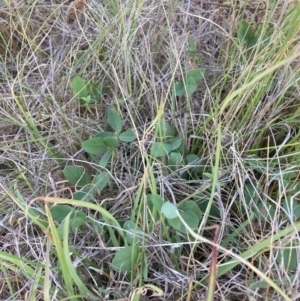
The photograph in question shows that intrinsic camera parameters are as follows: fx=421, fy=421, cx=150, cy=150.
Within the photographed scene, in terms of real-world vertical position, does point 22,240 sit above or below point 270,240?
A: below

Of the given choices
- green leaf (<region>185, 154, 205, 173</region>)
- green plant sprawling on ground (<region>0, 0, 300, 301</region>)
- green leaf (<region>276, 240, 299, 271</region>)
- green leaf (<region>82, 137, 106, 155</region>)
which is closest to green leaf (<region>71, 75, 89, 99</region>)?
green plant sprawling on ground (<region>0, 0, 300, 301</region>)

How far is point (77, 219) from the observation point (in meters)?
0.67

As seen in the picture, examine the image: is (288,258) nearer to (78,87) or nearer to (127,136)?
(127,136)

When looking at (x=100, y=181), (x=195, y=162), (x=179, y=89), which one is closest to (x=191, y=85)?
(x=179, y=89)

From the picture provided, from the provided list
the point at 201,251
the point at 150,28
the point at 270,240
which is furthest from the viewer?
the point at 150,28

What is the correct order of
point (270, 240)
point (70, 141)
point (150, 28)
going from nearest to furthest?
1. point (270, 240)
2. point (70, 141)
3. point (150, 28)

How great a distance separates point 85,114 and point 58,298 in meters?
0.38

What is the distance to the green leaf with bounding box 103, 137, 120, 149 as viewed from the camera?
0.75m

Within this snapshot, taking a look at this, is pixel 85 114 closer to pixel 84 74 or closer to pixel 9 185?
pixel 84 74

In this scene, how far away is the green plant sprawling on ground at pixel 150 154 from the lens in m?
0.65

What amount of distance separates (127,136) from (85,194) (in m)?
0.13

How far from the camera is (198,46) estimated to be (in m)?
0.95

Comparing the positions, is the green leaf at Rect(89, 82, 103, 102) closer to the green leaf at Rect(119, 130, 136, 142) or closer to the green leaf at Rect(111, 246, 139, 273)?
the green leaf at Rect(119, 130, 136, 142)

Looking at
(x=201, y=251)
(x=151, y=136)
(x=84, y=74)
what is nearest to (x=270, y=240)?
(x=201, y=251)
